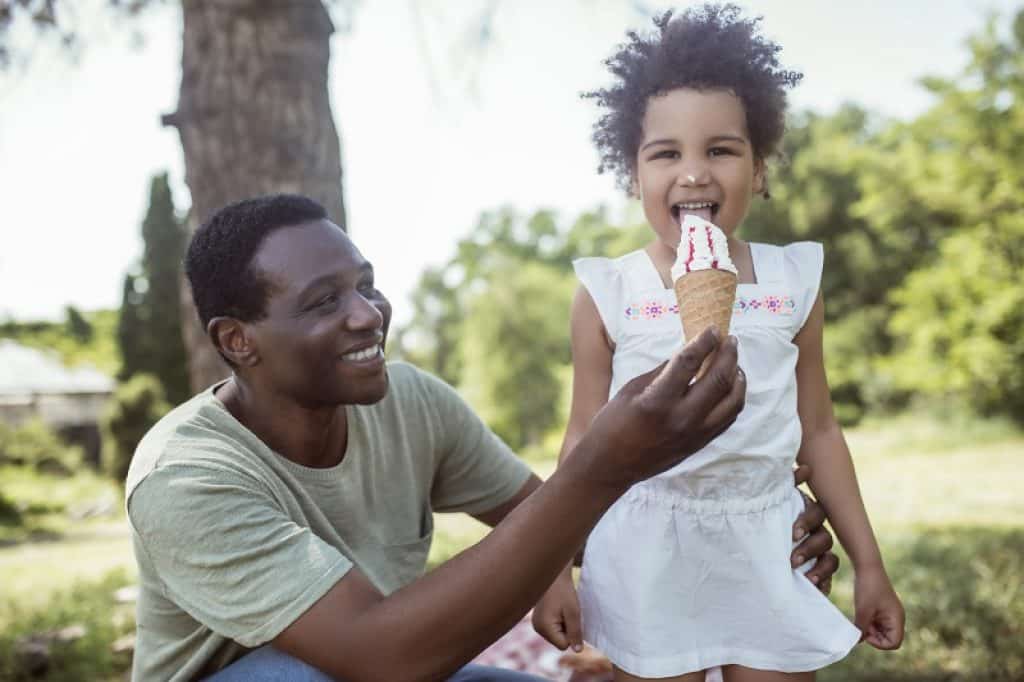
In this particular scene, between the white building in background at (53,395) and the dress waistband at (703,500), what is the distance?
2890 cm

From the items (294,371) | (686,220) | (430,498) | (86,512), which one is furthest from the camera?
(86,512)

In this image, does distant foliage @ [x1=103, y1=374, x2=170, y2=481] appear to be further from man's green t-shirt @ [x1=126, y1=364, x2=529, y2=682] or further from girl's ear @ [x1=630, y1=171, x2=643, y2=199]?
girl's ear @ [x1=630, y1=171, x2=643, y2=199]

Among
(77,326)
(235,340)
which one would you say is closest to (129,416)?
(235,340)

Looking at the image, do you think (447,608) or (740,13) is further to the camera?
(740,13)

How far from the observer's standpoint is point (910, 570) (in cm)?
606

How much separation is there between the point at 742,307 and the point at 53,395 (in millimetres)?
31183

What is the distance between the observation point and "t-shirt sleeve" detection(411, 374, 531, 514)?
2.59 meters

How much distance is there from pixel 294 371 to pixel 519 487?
89 cm

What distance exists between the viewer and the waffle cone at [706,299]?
5.77 ft

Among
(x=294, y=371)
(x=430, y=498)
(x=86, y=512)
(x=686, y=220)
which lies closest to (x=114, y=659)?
(x=430, y=498)

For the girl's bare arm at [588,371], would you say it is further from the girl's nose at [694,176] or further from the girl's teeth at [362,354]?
the girl's teeth at [362,354]

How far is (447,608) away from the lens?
163 centimetres

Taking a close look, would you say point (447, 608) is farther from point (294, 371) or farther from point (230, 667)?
point (294, 371)

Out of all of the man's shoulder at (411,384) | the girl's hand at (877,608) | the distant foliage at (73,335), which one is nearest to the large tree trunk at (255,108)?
the man's shoulder at (411,384)
